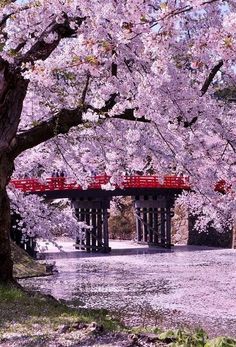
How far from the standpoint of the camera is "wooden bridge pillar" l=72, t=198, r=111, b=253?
33.4m

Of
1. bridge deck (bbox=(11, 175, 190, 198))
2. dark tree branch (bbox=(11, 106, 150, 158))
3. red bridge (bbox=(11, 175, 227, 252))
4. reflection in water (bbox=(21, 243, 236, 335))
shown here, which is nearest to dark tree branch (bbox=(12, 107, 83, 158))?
dark tree branch (bbox=(11, 106, 150, 158))

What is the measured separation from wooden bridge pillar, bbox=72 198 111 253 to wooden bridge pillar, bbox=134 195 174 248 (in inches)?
128

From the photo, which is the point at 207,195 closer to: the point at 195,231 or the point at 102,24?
the point at 102,24

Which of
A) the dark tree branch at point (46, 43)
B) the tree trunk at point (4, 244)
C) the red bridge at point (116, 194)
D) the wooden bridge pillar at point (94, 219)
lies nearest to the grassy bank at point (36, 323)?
the tree trunk at point (4, 244)

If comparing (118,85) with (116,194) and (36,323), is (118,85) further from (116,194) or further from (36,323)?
(116,194)

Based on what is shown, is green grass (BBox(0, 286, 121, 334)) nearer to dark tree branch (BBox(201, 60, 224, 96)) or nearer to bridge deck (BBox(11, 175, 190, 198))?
dark tree branch (BBox(201, 60, 224, 96))

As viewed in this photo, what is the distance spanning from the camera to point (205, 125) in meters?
8.17

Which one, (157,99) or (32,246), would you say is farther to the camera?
(32,246)

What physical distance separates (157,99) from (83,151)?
5700 mm

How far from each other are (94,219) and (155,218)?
4.47 m

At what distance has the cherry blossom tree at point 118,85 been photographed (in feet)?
22.1

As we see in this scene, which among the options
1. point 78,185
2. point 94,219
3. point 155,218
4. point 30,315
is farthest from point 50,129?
point 155,218

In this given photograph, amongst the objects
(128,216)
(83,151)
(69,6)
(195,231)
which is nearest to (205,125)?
(69,6)

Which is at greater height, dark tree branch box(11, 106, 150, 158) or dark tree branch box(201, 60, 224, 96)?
dark tree branch box(201, 60, 224, 96)
